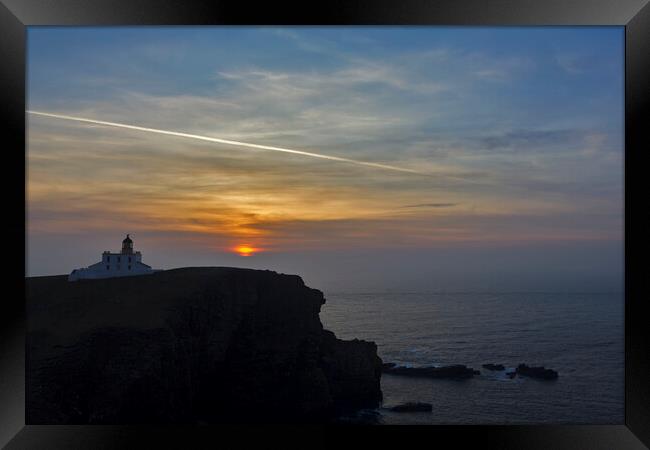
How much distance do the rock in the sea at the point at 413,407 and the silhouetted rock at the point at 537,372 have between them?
28.8ft

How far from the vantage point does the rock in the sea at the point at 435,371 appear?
3128cm

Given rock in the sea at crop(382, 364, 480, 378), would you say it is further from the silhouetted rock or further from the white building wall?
the white building wall

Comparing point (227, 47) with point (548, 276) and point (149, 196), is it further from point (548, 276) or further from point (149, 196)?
point (548, 276)

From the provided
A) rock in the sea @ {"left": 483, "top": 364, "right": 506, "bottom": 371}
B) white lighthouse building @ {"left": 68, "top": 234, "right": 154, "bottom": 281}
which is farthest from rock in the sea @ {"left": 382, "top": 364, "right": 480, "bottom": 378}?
white lighthouse building @ {"left": 68, "top": 234, "right": 154, "bottom": 281}

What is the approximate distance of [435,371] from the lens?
1253 inches

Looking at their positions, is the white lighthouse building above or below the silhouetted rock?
above

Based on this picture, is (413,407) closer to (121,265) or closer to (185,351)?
(185,351)

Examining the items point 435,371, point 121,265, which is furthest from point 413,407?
point 121,265

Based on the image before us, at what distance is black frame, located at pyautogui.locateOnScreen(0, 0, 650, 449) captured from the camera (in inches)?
113

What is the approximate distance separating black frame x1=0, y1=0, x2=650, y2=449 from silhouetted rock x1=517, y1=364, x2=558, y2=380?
107 feet

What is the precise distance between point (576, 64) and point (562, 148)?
23.8 ft

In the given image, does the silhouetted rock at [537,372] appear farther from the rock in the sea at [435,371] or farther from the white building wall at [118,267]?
the white building wall at [118,267]

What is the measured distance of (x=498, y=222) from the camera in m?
46.8

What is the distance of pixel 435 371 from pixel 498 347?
9137 millimetres
